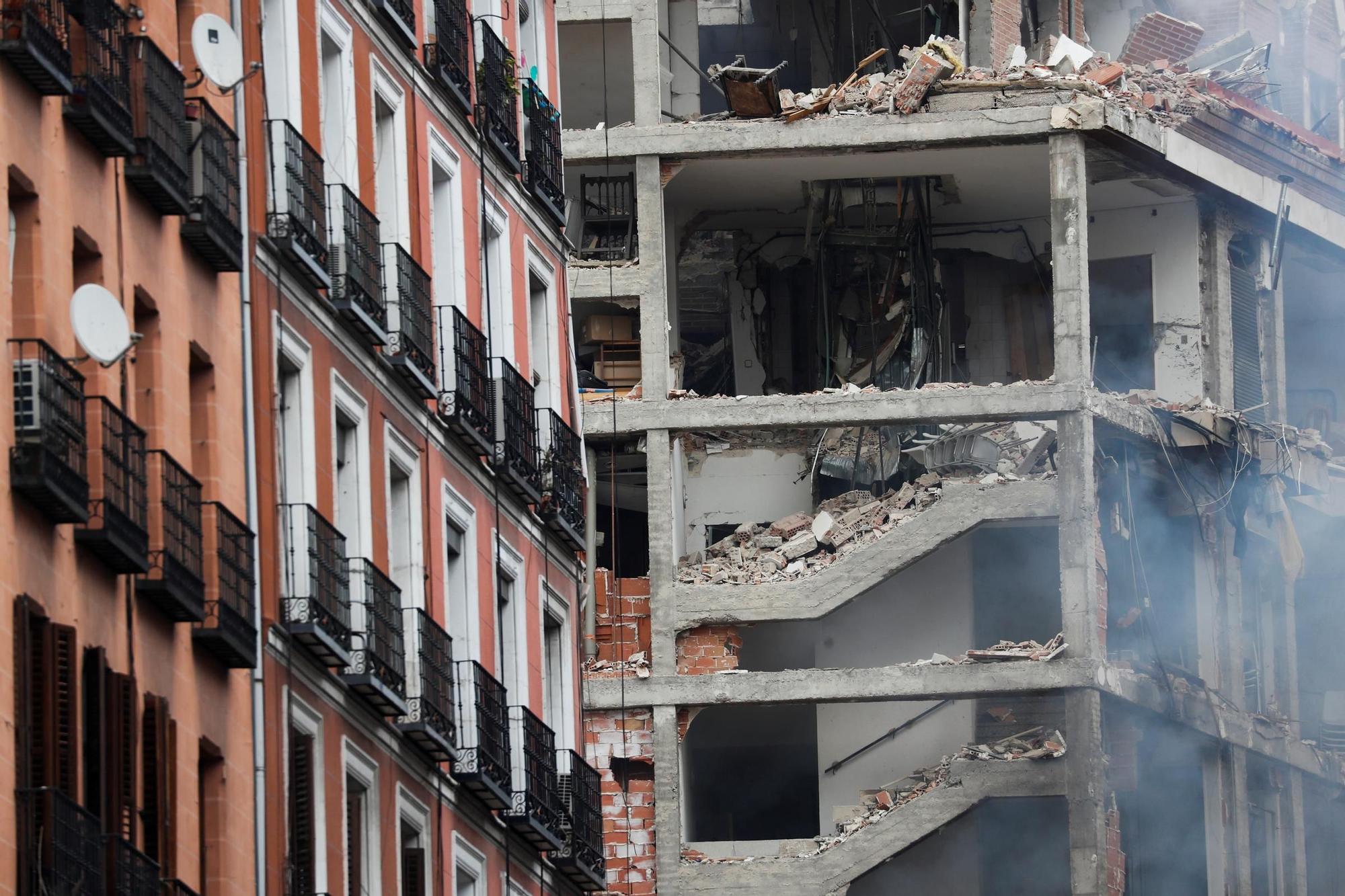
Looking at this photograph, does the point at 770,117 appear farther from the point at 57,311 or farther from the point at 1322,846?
the point at 57,311

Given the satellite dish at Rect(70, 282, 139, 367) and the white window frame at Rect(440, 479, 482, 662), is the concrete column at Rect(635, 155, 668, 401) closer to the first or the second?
the white window frame at Rect(440, 479, 482, 662)

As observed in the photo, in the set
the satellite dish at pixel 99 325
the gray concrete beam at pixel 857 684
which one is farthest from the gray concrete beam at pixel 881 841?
the satellite dish at pixel 99 325

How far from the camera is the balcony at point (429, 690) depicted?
41125 mm

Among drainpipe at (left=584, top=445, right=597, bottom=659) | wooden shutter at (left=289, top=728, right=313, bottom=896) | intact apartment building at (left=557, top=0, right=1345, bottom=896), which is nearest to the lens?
wooden shutter at (left=289, top=728, right=313, bottom=896)

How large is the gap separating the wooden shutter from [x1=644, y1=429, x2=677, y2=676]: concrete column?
26.5 meters

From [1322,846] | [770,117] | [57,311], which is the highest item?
[770,117]

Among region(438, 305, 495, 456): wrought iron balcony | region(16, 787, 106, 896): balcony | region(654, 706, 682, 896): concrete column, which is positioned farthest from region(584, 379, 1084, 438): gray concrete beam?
region(16, 787, 106, 896): balcony

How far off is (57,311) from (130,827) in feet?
14.1

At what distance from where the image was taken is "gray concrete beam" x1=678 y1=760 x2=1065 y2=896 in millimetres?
62250

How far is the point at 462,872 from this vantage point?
43.4 meters

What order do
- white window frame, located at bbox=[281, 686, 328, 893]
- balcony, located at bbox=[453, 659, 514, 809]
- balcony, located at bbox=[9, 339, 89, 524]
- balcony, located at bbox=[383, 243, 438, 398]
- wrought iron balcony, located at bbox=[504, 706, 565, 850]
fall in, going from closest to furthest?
balcony, located at bbox=[9, 339, 89, 524] < white window frame, located at bbox=[281, 686, 328, 893] < balcony, located at bbox=[383, 243, 438, 398] < balcony, located at bbox=[453, 659, 514, 809] < wrought iron balcony, located at bbox=[504, 706, 565, 850]

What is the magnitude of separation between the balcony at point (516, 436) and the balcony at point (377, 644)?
5.09 metres

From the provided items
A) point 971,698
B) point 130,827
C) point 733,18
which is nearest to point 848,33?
point 733,18

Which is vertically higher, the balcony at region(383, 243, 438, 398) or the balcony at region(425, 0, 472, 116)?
the balcony at region(425, 0, 472, 116)
